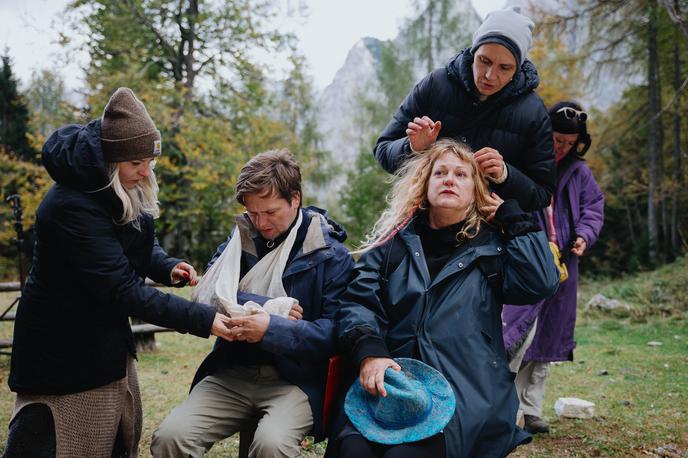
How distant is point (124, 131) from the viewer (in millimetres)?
2432

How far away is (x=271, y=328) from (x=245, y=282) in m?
0.38

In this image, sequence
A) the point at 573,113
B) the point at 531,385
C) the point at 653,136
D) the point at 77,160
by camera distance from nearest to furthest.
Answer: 1. the point at 77,160
2. the point at 573,113
3. the point at 531,385
4. the point at 653,136

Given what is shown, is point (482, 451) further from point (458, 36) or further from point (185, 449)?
point (458, 36)

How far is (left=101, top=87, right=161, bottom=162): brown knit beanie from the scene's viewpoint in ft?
7.97

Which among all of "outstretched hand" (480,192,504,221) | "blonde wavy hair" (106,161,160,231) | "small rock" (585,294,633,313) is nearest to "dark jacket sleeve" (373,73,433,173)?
"outstretched hand" (480,192,504,221)

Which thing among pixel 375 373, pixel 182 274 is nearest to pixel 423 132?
pixel 375 373

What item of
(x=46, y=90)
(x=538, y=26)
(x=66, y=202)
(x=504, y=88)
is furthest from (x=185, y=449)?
(x=46, y=90)

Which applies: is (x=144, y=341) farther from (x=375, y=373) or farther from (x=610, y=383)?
(x=375, y=373)

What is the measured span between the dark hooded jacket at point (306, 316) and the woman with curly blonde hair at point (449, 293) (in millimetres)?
97

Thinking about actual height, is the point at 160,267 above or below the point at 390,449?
above

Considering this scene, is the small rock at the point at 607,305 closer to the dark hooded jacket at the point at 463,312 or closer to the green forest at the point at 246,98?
the green forest at the point at 246,98

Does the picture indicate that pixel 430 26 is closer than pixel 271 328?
No

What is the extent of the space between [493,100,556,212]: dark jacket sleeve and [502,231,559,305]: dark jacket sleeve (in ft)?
1.04

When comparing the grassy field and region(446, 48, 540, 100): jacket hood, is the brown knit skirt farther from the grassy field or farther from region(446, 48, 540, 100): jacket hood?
region(446, 48, 540, 100): jacket hood
